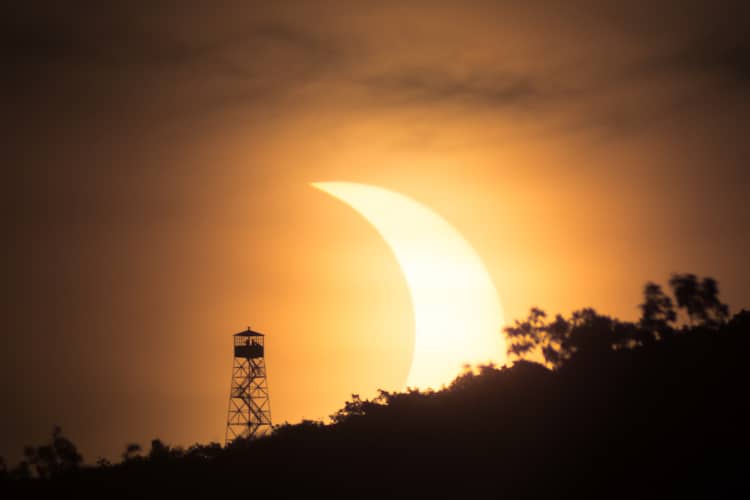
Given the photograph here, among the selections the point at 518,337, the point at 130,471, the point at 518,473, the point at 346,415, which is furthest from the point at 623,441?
the point at 518,337

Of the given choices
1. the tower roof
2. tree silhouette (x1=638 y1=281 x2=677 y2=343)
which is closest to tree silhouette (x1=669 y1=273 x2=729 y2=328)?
tree silhouette (x1=638 y1=281 x2=677 y2=343)

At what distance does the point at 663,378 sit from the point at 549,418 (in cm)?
1184

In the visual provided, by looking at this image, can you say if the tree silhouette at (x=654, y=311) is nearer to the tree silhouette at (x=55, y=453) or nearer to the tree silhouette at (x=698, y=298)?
the tree silhouette at (x=698, y=298)

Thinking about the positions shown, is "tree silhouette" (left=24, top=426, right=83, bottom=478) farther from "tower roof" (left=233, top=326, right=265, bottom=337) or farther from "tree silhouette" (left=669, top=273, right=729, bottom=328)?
"tree silhouette" (left=669, top=273, right=729, bottom=328)

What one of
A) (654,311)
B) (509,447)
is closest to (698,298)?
(654,311)

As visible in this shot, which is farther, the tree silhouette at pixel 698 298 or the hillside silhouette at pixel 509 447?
the tree silhouette at pixel 698 298

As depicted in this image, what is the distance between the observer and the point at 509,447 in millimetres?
50656

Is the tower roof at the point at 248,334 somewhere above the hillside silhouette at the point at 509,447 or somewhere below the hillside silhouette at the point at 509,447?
above

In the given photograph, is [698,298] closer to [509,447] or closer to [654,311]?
[654,311]

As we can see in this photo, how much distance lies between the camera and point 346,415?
6216 centimetres

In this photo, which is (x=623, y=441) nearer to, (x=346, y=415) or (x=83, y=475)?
(x=346, y=415)

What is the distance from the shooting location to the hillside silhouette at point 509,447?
150 feet

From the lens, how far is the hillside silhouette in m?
45.8

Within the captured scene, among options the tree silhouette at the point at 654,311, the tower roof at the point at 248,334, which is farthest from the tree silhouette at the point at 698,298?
the tower roof at the point at 248,334
